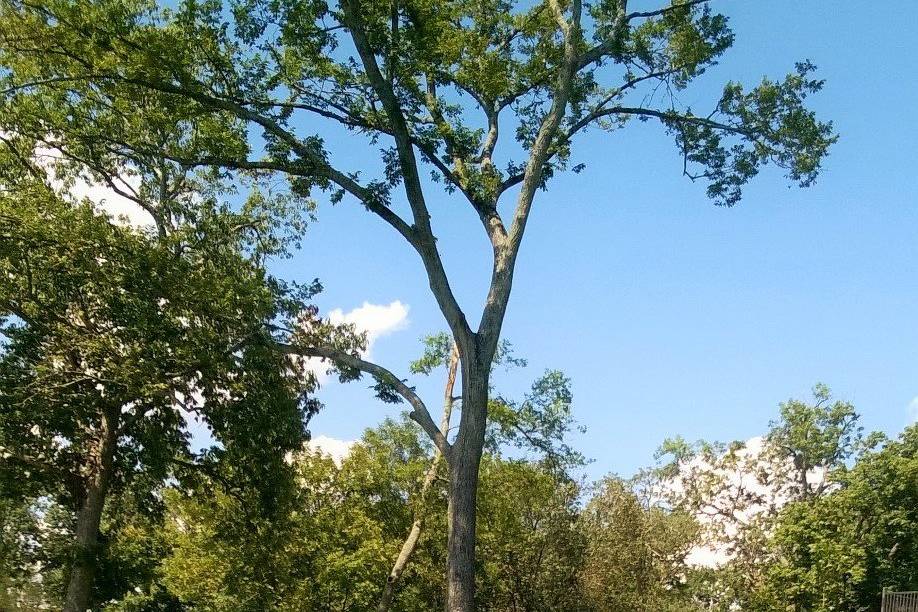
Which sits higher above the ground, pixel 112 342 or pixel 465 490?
pixel 112 342

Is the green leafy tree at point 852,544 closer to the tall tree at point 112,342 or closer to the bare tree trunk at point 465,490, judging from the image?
the tall tree at point 112,342

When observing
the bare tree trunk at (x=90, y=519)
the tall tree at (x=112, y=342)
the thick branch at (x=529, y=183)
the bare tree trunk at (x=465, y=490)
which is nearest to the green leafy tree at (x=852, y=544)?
the tall tree at (x=112, y=342)

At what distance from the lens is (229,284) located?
1139cm

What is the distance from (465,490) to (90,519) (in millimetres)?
9164

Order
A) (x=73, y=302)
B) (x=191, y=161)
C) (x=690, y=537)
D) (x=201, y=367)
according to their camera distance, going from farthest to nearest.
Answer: (x=690, y=537)
(x=73, y=302)
(x=201, y=367)
(x=191, y=161)

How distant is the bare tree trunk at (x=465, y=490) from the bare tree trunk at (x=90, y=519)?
7864mm

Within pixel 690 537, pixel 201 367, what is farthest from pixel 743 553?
pixel 201 367

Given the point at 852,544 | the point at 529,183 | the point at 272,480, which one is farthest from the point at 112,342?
the point at 852,544

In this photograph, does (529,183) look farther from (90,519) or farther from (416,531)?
(416,531)

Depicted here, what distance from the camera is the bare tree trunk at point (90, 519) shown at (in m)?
14.0

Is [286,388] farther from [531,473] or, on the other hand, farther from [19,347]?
[531,473]

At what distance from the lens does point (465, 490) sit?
848cm

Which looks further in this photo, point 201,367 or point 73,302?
point 73,302

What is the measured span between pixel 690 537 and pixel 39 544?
1731cm
